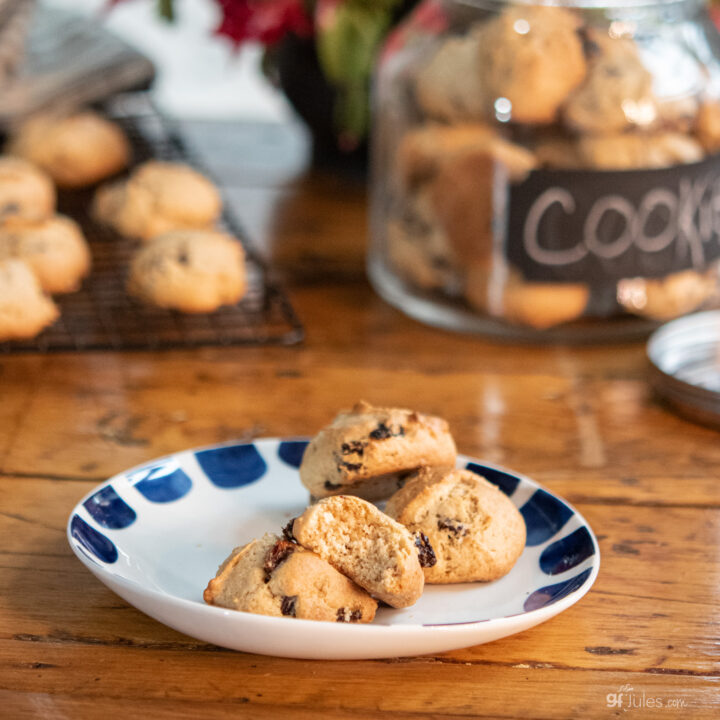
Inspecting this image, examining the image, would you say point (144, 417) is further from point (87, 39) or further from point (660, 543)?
point (87, 39)

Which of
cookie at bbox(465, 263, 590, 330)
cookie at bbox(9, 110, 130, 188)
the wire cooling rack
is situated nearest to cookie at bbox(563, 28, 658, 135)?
cookie at bbox(465, 263, 590, 330)

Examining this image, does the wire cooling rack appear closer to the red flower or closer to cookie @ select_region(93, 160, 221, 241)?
cookie @ select_region(93, 160, 221, 241)

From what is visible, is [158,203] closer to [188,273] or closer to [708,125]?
[188,273]

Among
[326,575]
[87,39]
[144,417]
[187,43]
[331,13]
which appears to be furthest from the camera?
[187,43]

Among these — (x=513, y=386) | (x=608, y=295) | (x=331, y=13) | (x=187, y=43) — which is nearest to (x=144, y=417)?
(x=513, y=386)

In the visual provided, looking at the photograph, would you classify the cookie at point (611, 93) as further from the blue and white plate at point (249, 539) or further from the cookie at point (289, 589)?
the cookie at point (289, 589)

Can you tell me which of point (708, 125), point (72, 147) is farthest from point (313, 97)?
point (708, 125)

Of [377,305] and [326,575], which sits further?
[377,305]
